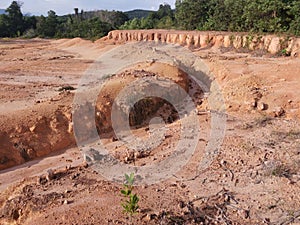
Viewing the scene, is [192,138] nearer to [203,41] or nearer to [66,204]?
[66,204]

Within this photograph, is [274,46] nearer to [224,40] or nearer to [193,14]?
[224,40]

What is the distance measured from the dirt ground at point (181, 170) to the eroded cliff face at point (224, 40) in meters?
2.82

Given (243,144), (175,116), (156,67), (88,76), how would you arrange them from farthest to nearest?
1. (88,76)
2. (156,67)
3. (175,116)
4. (243,144)

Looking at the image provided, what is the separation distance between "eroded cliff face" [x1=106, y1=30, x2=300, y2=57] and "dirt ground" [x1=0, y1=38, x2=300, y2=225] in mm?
2823

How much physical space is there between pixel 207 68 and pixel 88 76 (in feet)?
16.2

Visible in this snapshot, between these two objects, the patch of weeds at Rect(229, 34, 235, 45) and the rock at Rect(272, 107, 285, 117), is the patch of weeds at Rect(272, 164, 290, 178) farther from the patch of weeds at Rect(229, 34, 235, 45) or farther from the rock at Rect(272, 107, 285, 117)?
the patch of weeds at Rect(229, 34, 235, 45)

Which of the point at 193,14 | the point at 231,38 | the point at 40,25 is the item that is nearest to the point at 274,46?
the point at 231,38

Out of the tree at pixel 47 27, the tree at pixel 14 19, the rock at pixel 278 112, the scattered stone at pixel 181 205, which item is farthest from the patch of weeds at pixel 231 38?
the tree at pixel 14 19

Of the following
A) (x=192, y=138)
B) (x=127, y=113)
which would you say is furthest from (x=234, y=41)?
(x=192, y=138)

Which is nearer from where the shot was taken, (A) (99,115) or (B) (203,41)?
(A) (99,115)

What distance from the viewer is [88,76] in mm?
13289

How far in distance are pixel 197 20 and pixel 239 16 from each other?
4.92m

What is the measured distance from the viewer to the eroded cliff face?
13.1 metres

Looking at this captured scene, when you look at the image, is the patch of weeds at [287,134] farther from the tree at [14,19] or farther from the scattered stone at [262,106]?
the tree at [14,19]
